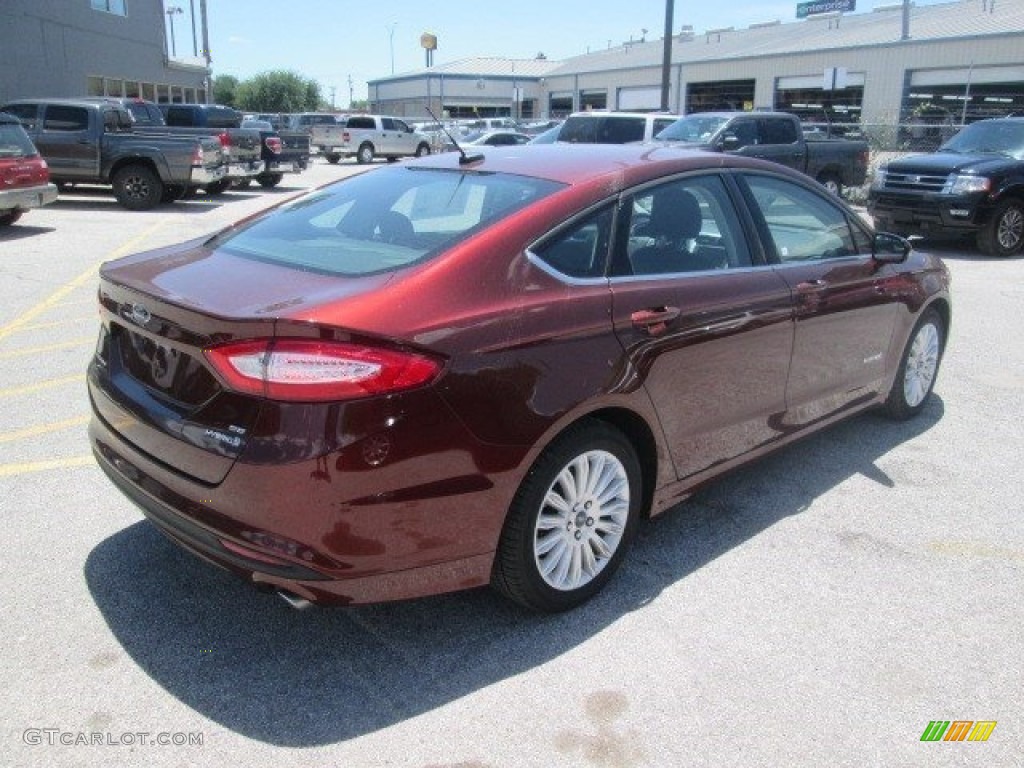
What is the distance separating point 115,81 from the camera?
30.8 metres

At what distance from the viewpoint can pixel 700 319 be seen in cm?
351

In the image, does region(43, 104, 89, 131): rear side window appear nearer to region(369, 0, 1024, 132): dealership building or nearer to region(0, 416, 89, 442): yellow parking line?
region(0, 416, 89, 442): yellow parking line

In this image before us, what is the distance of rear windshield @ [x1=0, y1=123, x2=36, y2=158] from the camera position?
1202cm

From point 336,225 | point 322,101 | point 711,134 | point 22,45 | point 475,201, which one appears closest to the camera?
point 475,201

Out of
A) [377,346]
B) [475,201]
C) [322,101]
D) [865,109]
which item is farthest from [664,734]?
[322,101]

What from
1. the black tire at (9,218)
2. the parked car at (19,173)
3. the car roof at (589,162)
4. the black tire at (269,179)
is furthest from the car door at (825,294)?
the black tire at (269,179)

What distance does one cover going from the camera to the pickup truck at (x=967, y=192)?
12.1 m

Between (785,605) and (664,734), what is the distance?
954 millimetres

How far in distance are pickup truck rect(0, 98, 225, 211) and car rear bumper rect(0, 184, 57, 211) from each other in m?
3.58

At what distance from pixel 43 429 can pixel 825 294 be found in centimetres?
426

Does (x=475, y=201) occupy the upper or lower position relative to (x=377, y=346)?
upper

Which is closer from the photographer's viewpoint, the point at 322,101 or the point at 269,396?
the point at 269,396

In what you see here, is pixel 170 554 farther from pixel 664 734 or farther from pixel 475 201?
pixel 664 734

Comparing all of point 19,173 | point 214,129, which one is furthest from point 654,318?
point 214,129
